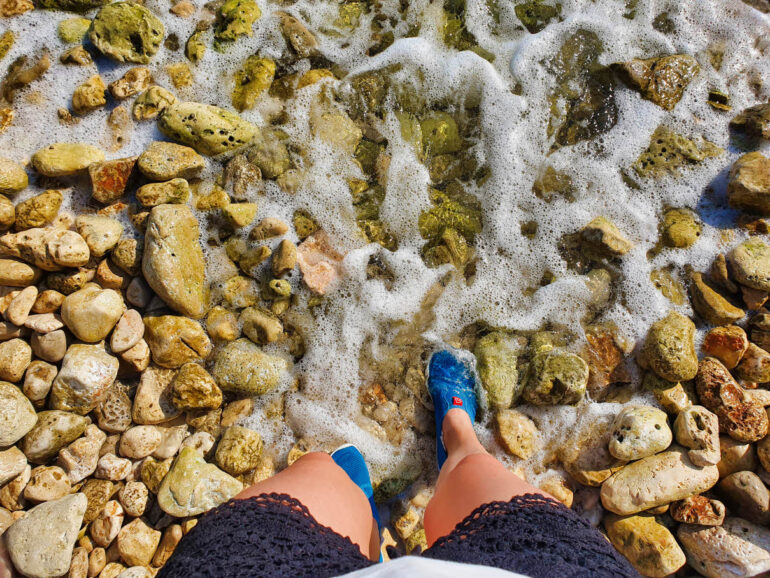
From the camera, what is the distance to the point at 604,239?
279 centimetres

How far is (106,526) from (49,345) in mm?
973

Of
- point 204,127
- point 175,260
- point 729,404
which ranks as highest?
point 204,127

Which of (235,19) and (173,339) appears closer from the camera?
(173,339)

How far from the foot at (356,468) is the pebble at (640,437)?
1.33 m

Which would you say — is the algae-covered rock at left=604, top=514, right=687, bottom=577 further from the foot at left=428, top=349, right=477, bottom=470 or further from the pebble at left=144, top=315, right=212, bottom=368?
the pebble at left=144, top=315, right=212, bottom=368

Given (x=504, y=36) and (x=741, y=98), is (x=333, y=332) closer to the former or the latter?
(x=504, y=36)

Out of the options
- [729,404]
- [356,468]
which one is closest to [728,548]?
[729,404]

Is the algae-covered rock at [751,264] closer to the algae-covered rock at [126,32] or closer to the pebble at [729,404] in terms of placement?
the pebble at [729,404]

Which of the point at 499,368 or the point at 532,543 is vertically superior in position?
the point at 532,543

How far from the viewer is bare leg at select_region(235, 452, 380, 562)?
1.78 meters

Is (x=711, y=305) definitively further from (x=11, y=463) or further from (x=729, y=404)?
(x=11, y=463)

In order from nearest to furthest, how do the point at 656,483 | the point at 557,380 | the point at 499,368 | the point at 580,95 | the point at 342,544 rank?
the point at 342,544
the point at 656,483
the point at 557,380
the point at 499,368
the point at 580,95

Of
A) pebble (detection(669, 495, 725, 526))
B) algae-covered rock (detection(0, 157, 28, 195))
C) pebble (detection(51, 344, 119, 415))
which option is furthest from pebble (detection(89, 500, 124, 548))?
pebble (detection(669, 495, 725, 526))

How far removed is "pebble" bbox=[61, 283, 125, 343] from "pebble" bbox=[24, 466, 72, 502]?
674mm
